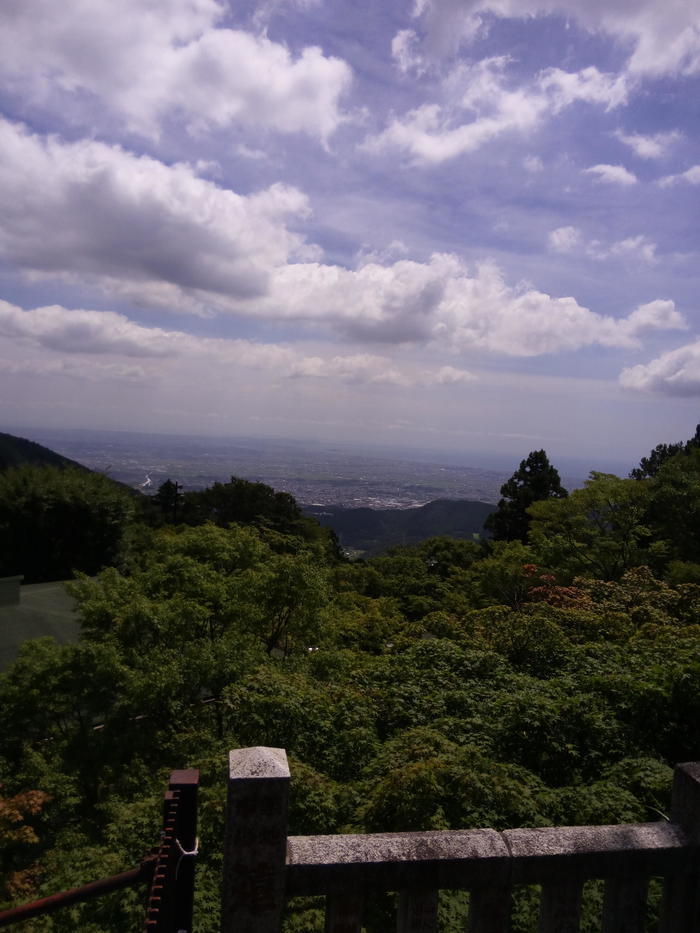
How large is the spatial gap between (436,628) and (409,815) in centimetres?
726

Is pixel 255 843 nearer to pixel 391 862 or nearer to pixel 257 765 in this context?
pixel 257 765

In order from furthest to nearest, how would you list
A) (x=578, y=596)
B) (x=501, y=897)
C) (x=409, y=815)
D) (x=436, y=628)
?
1. (x=578, y=596)
2. (x=436, y=628)
3. (x=409, y=815)
4. (x=501, y=897)

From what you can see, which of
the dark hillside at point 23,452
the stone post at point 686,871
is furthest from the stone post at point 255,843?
the dark hillside at point 23,452

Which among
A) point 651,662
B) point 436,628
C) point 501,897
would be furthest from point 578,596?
point 501,897

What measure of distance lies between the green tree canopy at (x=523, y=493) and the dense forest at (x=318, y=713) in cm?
2232

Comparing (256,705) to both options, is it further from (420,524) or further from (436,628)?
(420,524)

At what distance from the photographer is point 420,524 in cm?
11994

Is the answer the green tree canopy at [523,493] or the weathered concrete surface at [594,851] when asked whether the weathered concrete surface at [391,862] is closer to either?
the weathered concrete surface at [594,851]

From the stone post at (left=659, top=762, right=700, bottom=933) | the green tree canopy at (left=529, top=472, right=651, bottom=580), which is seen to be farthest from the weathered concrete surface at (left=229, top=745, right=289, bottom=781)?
the green tree canopy at (left=529, top=472, right=651, bottom=580)

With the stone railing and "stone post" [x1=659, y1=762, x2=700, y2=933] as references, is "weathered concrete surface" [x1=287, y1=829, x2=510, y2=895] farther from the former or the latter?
"stone post" [x1=659, y1=762, x2=700, y2=933]

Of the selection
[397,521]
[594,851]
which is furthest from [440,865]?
[397,521]

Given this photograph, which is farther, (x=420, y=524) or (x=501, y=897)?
(x=420, y=524)

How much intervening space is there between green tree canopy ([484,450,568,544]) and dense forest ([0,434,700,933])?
2232 cm

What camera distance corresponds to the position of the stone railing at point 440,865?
6.97 feet
